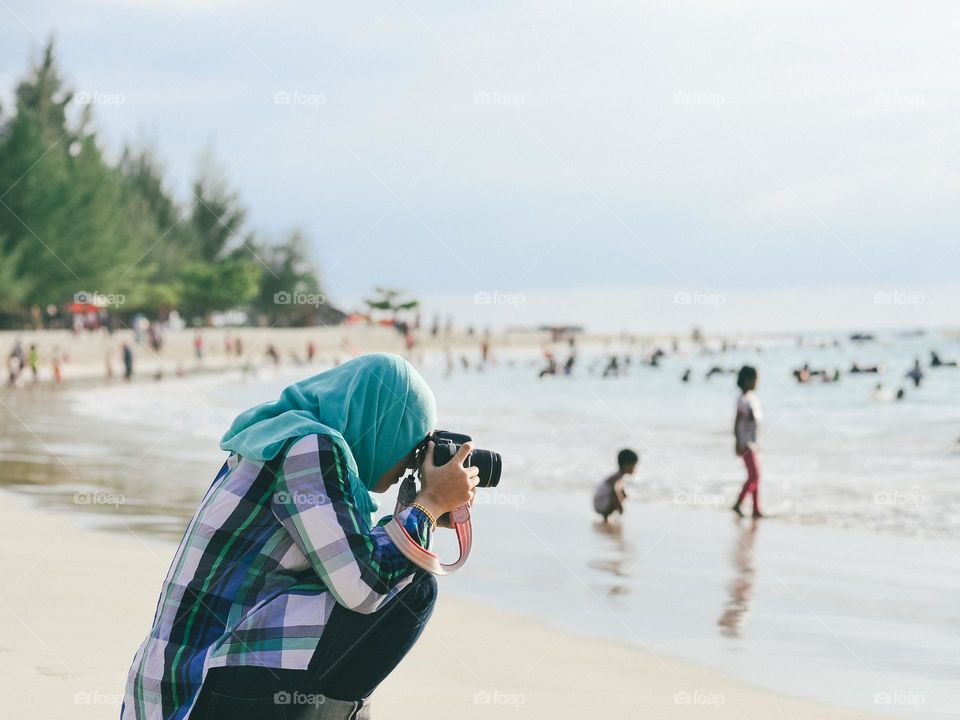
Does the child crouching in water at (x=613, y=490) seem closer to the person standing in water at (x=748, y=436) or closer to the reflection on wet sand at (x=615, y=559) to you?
the reflection on wet sand at (x=615, y=559)

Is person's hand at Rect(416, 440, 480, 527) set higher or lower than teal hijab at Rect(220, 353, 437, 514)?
lower

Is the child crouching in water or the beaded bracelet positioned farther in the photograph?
the child crouching in water

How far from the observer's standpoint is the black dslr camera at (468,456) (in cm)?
253

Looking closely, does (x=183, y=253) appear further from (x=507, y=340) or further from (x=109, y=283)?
(x=507, y=340)

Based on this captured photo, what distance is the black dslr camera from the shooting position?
Result: 8.31 ft

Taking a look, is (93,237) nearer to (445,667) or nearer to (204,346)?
(204,346)

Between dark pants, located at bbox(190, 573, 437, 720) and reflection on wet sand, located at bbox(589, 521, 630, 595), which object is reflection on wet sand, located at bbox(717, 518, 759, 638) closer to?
reflection on wet sand, located at bbox(589, 521, 630, 595)

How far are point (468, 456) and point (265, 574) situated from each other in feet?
1.60

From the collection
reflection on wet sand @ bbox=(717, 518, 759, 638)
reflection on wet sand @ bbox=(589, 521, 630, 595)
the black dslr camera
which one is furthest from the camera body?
reflection on wet sand @ bbox=(589, 521, 630, 595)

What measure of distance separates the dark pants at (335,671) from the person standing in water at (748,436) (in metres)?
7.31

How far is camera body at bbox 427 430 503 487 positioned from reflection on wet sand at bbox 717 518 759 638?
3.05m

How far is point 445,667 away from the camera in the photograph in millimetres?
4609

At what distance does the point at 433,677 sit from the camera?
4469 mm

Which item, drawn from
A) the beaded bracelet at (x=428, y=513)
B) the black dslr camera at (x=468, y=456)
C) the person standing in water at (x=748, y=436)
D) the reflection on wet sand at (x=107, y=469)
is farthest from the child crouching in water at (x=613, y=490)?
the beaded bracelet at (x=428, y=513)
